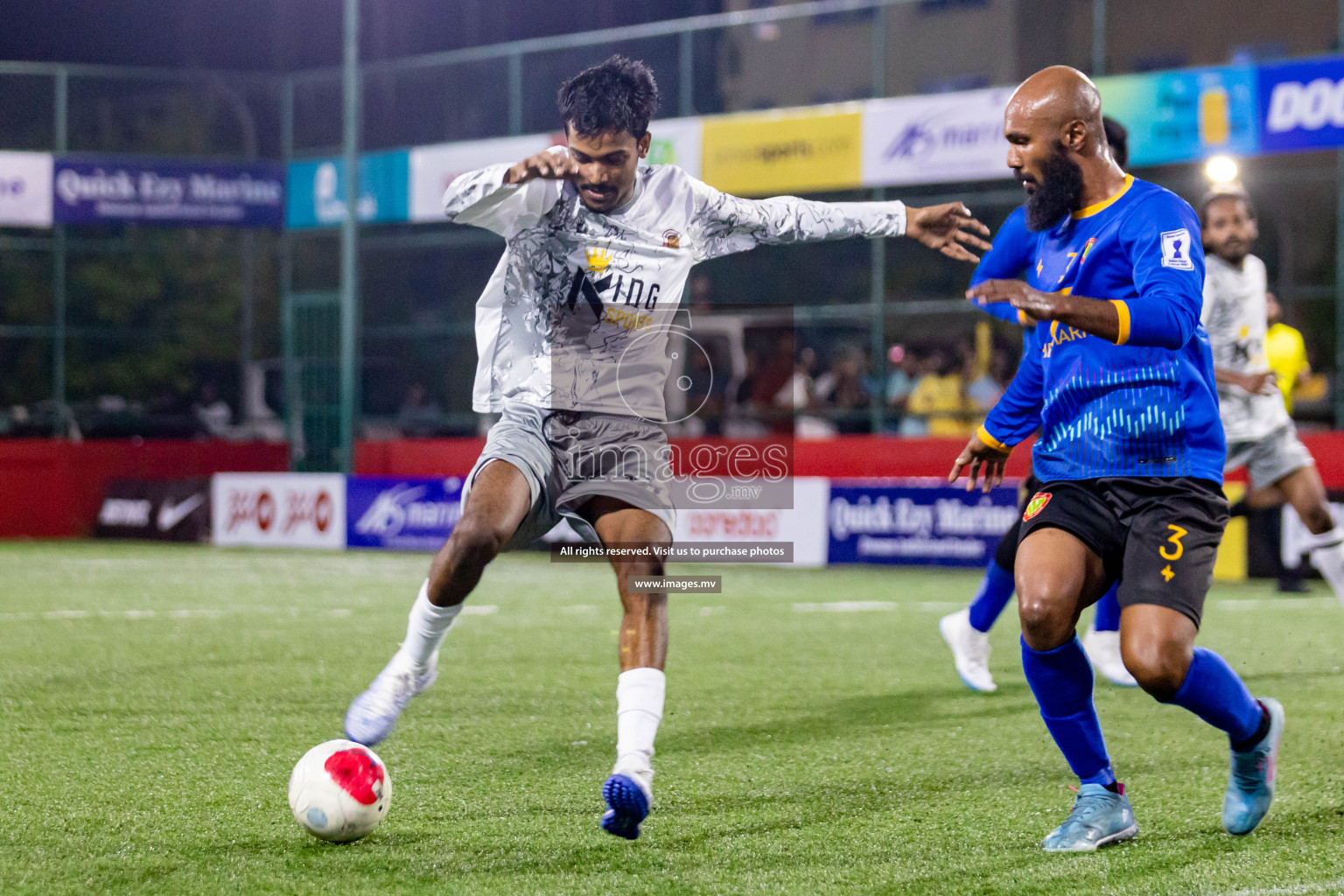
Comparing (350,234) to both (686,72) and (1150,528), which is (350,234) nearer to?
(686,72)

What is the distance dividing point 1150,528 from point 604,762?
2189 mm

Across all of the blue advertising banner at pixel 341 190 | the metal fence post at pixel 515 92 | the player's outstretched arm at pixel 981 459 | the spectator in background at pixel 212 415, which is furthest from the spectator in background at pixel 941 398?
the player's outstretched arm at pixel 981 459

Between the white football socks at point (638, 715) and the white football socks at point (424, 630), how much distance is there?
0.63m

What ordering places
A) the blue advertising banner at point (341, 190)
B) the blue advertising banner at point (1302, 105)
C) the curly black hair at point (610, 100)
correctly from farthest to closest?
the blue advertising banner at point (341, 190)
the blue advertising banner at point (1302, 105)
the curly black hair at point (610, 100)

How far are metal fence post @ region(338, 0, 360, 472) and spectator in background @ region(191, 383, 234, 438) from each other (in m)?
2.88

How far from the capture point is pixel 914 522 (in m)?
14.9

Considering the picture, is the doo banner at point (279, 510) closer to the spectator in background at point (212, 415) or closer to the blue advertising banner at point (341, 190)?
the spectator in background at point (212, 415)

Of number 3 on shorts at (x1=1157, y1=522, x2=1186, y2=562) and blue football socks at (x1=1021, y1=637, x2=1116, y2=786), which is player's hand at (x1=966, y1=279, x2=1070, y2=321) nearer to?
number 3 on shorts at (x1=1157, y1=522, x2=1186, y2=562)

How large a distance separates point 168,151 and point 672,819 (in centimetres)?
2914

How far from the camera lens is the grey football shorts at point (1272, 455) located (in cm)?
798

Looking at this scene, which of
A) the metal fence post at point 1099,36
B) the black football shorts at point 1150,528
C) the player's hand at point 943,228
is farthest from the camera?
the metal fence post at point 1099,36

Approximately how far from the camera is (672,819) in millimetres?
4590

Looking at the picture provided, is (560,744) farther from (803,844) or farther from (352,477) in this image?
(352,477)

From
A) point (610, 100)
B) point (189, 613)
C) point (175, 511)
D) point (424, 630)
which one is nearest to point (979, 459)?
point (610, 100)
